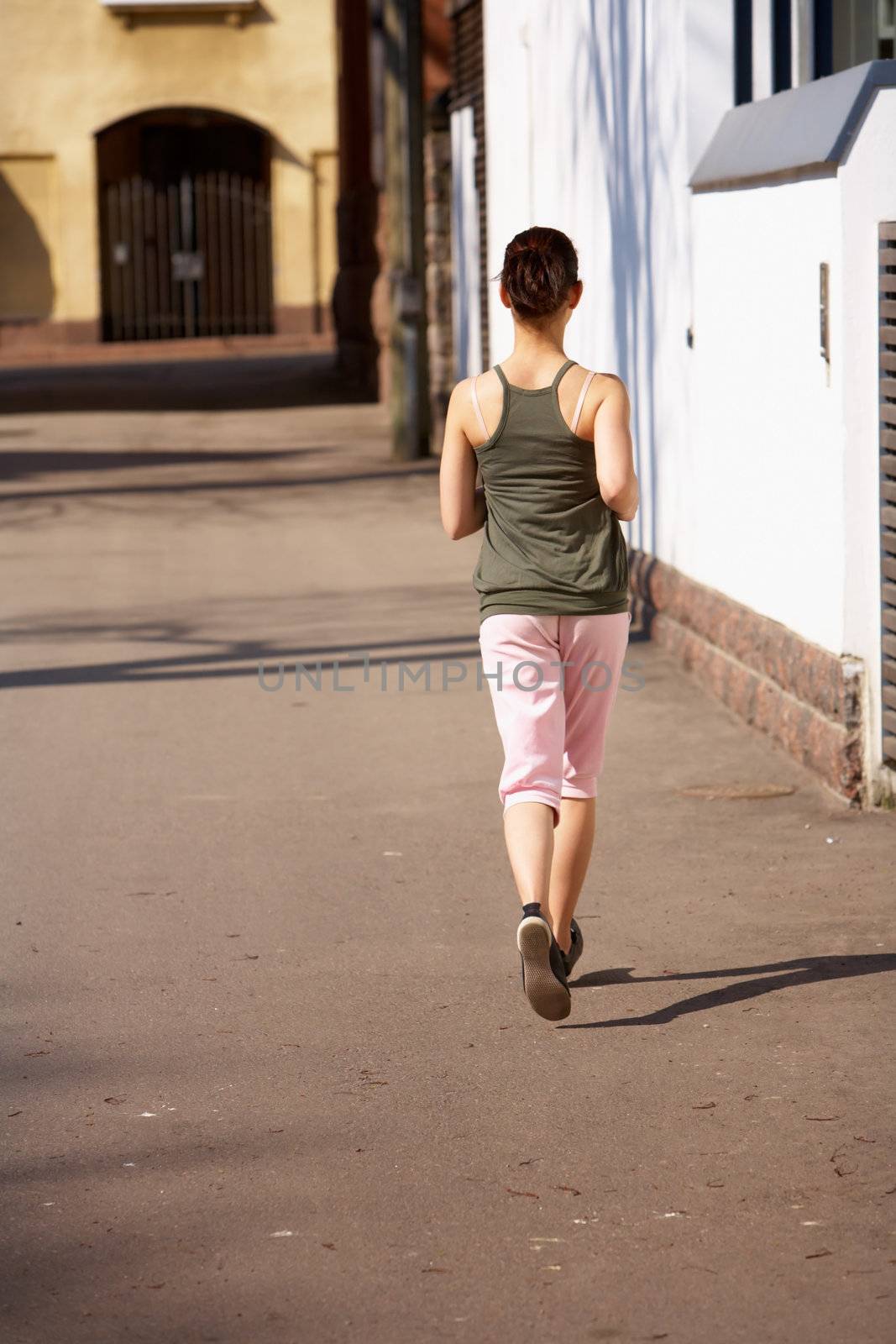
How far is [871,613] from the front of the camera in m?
6.96

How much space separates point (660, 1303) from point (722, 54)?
663cm

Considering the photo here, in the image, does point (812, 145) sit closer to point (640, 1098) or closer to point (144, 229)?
point (640, 1098)

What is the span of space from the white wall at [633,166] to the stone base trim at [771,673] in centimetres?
42

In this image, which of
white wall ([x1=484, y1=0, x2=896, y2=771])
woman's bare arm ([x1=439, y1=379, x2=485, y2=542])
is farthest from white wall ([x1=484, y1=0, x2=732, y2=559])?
woman's bare arm ([x1=439, y1=379, x2=485, y2=542])

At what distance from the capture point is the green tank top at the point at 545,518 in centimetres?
493

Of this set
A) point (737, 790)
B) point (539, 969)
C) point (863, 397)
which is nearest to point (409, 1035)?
point (539, 969)

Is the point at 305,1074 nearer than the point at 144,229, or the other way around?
the point at 305,1074

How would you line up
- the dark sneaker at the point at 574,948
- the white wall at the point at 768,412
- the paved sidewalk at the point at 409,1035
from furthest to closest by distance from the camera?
the white wall at the point at 768,412
the dark sneaker at the point at 574,948
the paved sidewalk at the point at 409,1035

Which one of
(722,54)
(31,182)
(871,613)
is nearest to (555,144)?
(722,54)

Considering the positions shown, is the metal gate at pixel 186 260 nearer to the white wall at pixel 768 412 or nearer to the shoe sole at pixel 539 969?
the white wall at pixel 768 412

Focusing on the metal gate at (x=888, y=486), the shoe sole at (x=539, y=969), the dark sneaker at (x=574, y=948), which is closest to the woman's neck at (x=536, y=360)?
the shoe sole at (x=539, y=969)

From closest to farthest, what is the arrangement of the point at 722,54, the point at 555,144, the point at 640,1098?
the point at 640,1098 < the point at 722,54 < the point at 555,144

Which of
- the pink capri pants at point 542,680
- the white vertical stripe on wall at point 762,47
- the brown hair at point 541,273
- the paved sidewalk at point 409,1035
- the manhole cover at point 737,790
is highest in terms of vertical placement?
the white vertical stripe on wall at point 762,47

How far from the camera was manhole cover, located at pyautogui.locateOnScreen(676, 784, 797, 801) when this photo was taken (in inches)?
287
